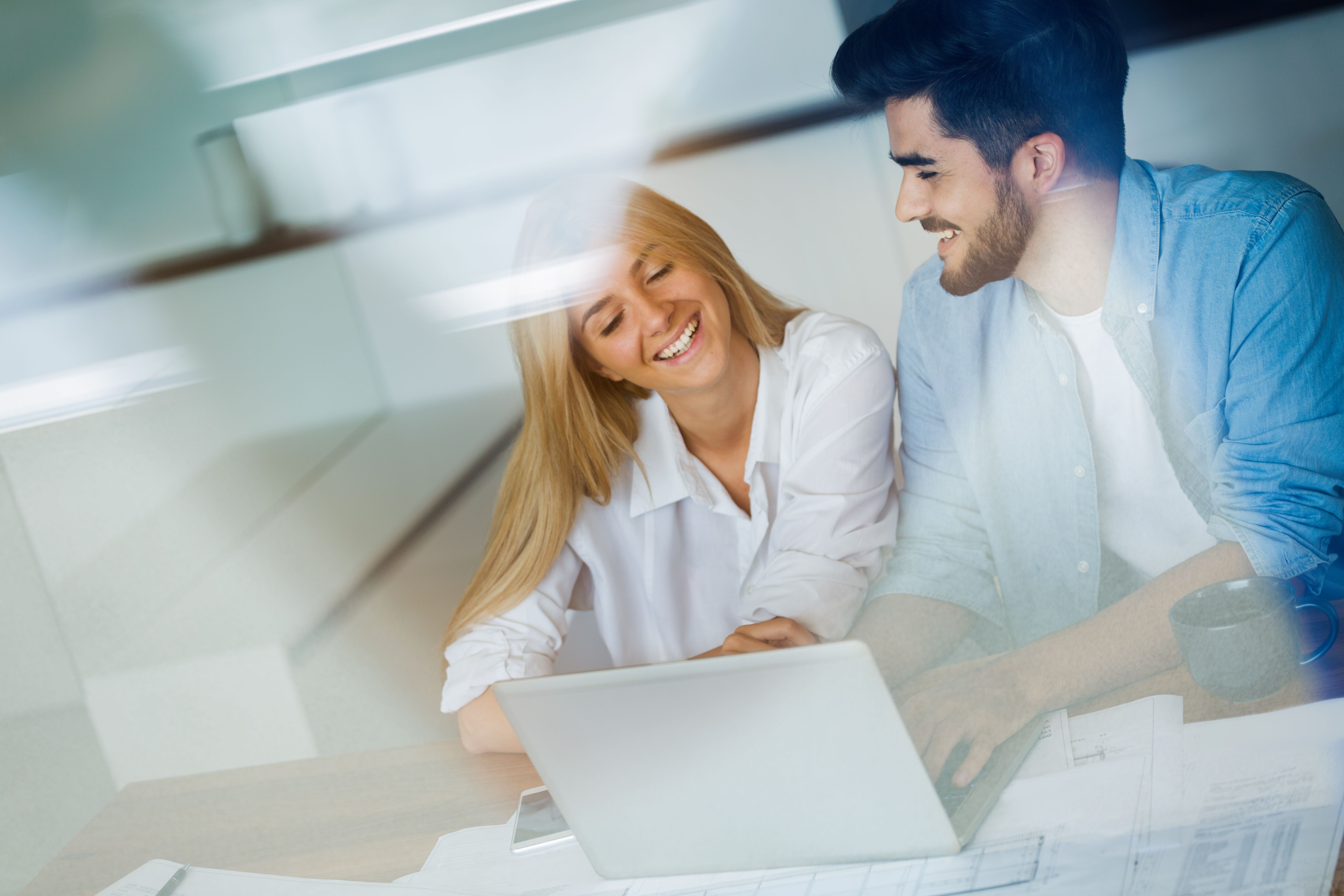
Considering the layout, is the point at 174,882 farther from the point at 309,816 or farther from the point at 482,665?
the point at 482,665

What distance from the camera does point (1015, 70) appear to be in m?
0.80

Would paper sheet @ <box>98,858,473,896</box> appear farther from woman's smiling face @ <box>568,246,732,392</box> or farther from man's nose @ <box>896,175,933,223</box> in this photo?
man's nose @ <box>896,175,933,223</box>

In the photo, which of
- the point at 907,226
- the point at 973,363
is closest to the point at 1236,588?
the point at 973,363

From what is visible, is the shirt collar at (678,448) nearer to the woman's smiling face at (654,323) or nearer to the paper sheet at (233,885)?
the woman's smiling face at (654,323)

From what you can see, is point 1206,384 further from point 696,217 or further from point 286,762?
point 286,762

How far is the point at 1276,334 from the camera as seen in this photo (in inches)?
31.7

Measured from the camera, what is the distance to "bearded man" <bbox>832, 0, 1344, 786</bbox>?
803 mm

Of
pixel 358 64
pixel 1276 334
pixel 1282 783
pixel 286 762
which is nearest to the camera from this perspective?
pixel 1282 783

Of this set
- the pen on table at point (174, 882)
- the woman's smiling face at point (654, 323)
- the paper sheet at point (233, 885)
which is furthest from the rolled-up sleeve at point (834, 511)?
the pen on table at point (174, 882)

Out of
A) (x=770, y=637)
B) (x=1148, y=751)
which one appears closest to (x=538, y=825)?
(x=770, y=637)

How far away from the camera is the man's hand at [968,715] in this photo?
78 cm

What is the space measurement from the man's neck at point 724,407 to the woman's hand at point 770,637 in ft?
0.53

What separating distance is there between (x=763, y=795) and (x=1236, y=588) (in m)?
0.44

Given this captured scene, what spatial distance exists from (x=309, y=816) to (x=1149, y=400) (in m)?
0.85
